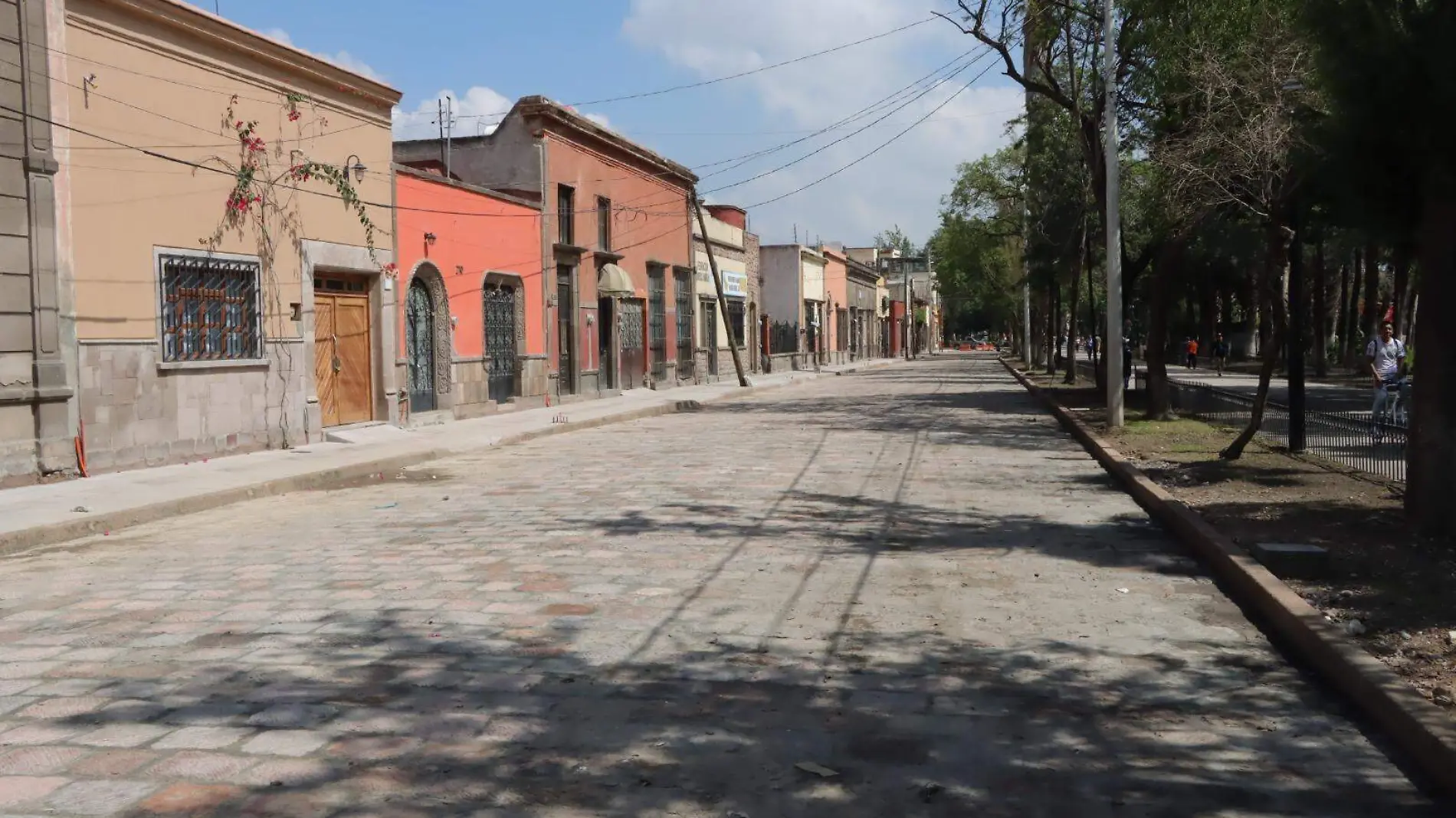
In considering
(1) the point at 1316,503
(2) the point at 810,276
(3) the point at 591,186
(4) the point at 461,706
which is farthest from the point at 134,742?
(2) the point at 810,276

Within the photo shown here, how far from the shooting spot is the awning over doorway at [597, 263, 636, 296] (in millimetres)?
31422

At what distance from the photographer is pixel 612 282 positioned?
1248 inches

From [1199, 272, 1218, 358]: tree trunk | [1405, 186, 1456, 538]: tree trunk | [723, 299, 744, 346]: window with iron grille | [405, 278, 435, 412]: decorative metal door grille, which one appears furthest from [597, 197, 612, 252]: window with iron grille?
[1199, 272, 1218, 358]: tree trunk

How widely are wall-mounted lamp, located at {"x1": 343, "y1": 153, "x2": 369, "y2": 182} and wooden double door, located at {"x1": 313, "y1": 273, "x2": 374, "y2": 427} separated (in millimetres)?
Result: 1574

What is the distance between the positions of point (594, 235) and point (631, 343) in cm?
427

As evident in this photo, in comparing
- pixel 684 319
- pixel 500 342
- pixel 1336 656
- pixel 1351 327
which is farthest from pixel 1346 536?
pixel 1351 327

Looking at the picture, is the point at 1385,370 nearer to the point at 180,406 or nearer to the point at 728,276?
the point at 180,406

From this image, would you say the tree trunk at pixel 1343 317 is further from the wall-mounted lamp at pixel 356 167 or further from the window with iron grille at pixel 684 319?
the wall-mounted lamp at pixel 356 167

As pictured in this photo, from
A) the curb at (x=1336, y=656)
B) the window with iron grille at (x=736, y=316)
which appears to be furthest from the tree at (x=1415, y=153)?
the window with iron grille at (x=736, y=316)

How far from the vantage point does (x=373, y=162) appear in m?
20.0

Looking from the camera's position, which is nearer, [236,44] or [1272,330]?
[1272,330]

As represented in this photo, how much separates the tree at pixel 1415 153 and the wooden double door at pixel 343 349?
14391mm

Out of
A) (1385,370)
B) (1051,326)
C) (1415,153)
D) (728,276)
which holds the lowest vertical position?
(1385,370)

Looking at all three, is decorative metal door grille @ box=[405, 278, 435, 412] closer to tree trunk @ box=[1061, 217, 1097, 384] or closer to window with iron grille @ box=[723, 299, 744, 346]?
tree trunk @ box=[1061, 217, 1097, 384]
